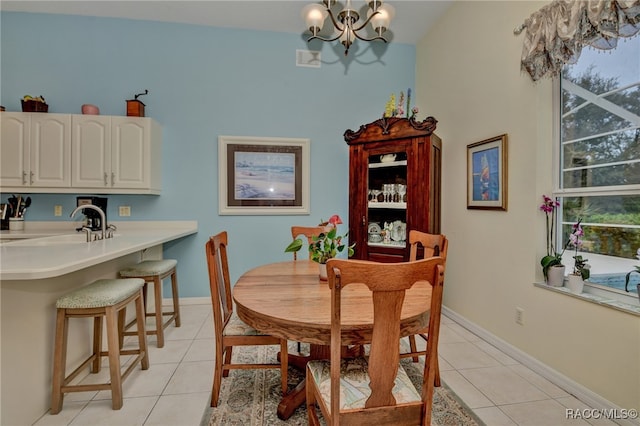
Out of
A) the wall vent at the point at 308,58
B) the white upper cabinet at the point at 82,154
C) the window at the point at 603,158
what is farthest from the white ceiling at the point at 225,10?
the window at the point at 603,158

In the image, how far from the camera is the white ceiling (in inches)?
119

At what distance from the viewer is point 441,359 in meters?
2.28

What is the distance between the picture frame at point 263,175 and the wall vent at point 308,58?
0.90 m

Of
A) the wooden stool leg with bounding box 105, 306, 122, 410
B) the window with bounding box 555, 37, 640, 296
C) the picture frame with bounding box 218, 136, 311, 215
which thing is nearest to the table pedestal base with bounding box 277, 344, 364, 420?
the wooden stool leg with bounding box 105, 306, 122, 410

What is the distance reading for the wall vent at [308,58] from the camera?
356 cm

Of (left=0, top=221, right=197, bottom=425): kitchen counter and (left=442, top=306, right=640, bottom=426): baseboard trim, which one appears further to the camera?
(left=442, top=306, right=640, bottom=426): baseboard trim

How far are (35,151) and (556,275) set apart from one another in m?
4.58

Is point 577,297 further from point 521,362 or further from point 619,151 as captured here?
point 619,151

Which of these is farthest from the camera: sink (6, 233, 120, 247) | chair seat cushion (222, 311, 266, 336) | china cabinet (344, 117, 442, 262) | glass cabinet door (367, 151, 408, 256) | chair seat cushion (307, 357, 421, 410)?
glass cabinet door (367, 151, 408, 256)

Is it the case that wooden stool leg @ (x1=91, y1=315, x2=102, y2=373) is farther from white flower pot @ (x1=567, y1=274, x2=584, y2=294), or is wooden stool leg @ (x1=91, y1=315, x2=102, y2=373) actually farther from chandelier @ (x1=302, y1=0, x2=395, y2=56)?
white flower pot @ (x1=567, y1=274, x2=584, y2=294)

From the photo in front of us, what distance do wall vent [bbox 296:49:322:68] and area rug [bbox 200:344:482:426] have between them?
127 inches

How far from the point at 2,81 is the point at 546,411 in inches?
215

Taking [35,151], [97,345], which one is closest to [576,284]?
[97,345]

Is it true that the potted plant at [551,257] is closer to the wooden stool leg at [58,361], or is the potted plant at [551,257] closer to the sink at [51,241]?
the wooden stool leg at [58,361]
